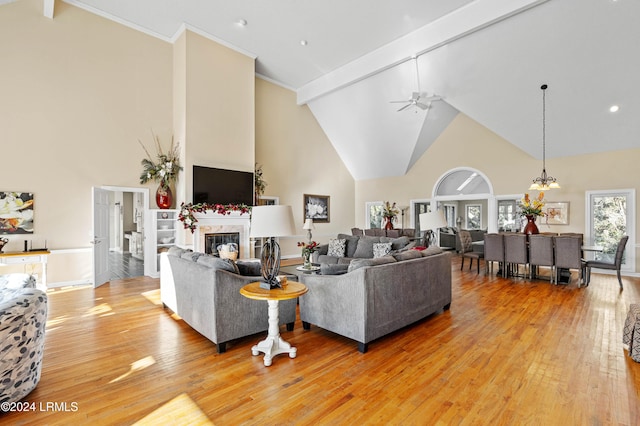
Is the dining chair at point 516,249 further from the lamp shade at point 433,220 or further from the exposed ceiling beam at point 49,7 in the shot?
the exposed ceiling beam at point 49,7

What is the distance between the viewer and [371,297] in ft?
10.2

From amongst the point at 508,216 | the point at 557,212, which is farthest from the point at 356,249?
the point at 508,216

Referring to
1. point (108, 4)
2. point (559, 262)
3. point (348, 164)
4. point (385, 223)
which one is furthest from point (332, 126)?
point (559, 262)

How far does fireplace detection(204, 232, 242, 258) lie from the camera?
22.6 ft

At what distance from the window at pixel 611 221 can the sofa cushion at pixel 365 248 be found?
523cm

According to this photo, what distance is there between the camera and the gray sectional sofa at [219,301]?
3.05m

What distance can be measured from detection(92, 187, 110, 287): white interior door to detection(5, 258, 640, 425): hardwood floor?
5.72ft

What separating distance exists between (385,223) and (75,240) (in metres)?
8.71

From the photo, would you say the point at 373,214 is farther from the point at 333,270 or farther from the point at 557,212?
the point at 333,270

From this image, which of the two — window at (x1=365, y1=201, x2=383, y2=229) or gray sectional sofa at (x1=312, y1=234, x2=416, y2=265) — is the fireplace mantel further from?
window at (x1=365, y1=201, x2=383, y2=229)

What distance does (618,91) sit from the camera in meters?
5.97

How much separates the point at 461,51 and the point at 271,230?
6165 millimetres

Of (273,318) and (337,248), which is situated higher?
(337,248)

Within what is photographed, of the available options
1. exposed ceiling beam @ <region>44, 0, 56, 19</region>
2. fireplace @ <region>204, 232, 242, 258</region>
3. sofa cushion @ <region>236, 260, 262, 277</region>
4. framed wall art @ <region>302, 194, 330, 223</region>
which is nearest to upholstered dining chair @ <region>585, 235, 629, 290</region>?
sofa cushion @ <region>236, 260, 262, 277</region>
